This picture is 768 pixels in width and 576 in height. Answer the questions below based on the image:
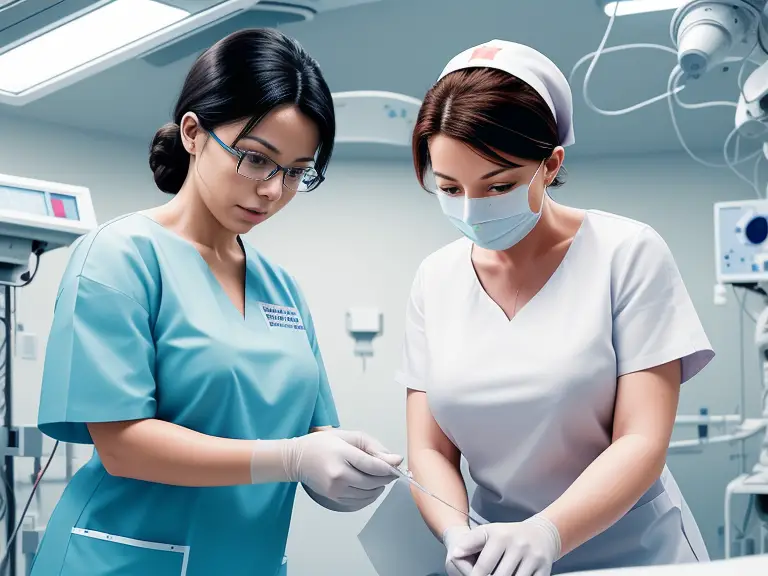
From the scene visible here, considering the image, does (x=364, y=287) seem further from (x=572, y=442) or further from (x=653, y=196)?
(x=572, y=442)

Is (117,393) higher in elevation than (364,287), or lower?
lower

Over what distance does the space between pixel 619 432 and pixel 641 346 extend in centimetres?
13

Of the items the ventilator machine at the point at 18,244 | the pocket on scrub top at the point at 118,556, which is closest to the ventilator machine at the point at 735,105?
the ventilator machine at the point at 18,244

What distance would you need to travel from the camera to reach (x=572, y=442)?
119 centimetres

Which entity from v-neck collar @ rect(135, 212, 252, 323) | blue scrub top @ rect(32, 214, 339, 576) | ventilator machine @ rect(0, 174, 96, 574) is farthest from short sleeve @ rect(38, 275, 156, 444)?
ventilator machine @ rect(0, 174, 96, 574)

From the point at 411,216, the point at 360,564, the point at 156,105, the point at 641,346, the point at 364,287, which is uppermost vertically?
the point at 156,105

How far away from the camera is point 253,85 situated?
3.86 feet

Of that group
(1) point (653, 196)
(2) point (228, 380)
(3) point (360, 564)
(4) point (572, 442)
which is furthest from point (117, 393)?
(1) point (653, 196)

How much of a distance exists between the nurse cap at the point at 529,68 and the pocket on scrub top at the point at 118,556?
2.72 feet

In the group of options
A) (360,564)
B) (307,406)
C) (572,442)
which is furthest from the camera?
(360,564)

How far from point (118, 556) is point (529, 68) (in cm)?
92

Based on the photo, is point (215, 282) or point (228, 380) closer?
point (228, 380)

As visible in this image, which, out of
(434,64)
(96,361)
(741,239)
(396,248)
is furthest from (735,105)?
(96,361)

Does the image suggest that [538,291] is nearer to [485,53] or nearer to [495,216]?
[495,216]
